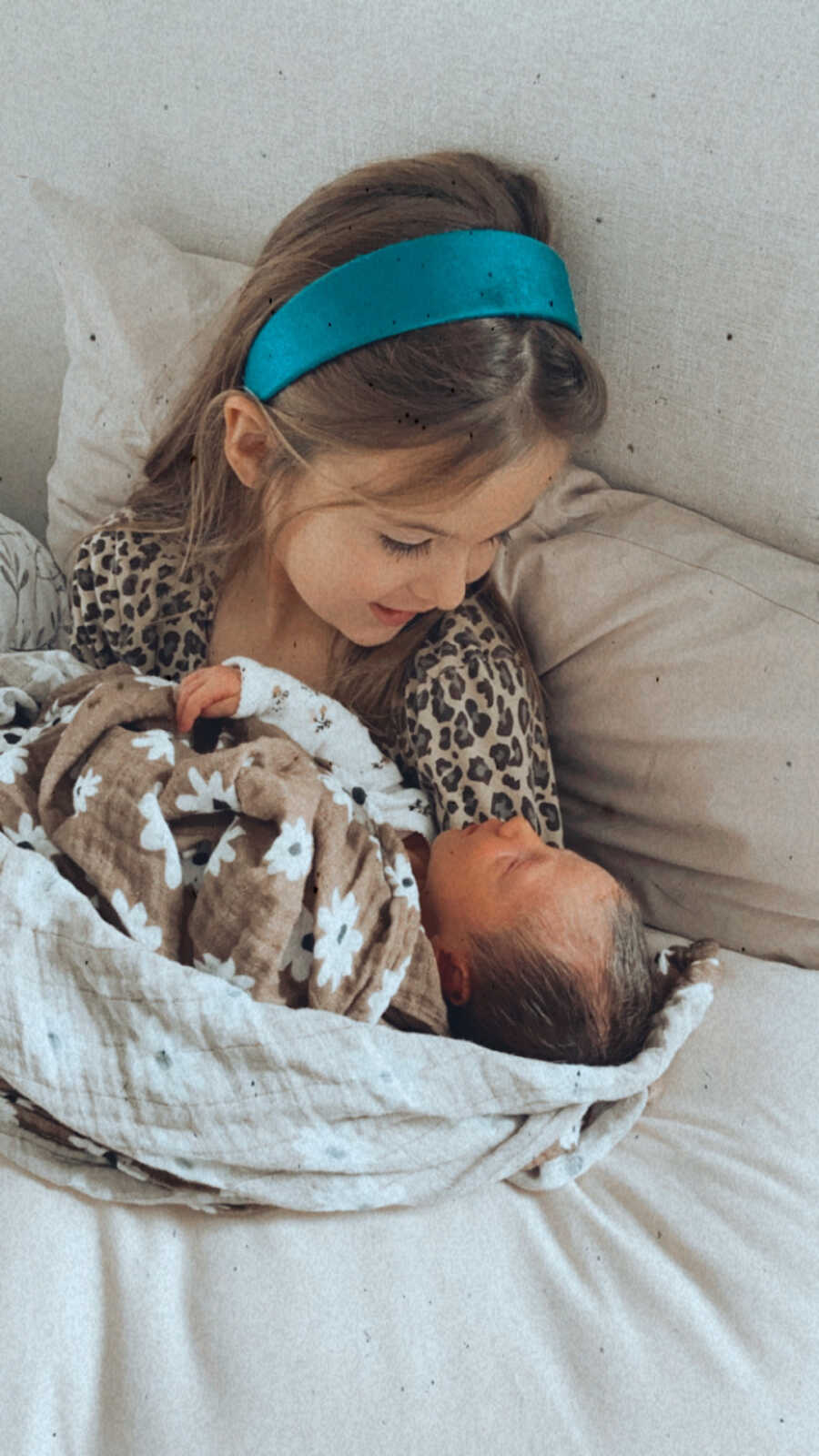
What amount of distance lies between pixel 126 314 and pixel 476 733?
0.49 m

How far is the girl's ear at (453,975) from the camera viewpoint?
841 millimetres

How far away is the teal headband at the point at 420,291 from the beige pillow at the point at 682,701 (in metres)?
0.20

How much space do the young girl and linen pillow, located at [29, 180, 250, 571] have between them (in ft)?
0.18

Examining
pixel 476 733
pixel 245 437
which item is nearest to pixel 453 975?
pixel 476 733

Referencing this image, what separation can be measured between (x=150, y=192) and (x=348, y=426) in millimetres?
412

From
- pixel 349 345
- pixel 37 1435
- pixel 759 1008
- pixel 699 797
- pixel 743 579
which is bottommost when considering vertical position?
A: pixel 37 1435

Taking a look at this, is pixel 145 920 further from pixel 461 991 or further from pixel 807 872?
pixel 807 872

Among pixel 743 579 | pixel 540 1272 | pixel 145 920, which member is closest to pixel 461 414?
pixel 743 579

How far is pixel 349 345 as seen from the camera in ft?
2.56

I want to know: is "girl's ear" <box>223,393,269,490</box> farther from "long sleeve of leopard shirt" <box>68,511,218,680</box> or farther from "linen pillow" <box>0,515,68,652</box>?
"linen pillow" <box>0,515,68,652</box>

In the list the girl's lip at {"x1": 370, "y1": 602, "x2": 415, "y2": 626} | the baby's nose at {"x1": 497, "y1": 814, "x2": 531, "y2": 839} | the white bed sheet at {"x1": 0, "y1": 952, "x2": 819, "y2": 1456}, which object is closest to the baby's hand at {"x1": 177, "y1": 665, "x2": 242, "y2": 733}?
the girl's lip at {"x1": 370, "y1": 602, "x2": 415, "y2": 626}

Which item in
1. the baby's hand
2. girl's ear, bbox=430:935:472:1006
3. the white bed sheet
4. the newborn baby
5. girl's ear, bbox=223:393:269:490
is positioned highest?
girl's ear, bbox=223:393:269:490

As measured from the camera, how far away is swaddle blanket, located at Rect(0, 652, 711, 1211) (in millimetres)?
716

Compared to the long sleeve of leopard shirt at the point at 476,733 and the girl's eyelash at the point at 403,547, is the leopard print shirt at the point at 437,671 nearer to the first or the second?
the long sleeve of leopard shirt at the point at 476,733
